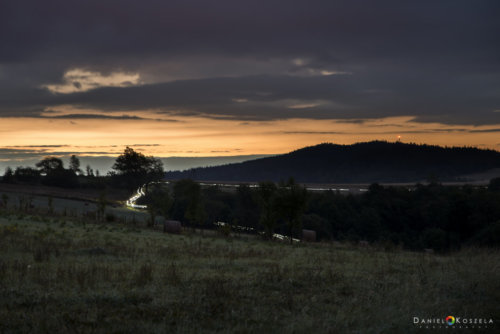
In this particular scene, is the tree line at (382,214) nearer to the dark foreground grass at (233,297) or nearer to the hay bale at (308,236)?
the hay bale at (308,236)

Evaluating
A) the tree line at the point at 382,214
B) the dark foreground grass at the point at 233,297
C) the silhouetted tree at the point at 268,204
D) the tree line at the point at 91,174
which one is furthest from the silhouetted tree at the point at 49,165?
the dark foreground grass at the point at 233,297

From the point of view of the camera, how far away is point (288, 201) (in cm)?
4381

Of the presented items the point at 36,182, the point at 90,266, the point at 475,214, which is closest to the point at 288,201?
the point at 90,266

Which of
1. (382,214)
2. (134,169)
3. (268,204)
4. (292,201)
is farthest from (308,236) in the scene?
(134,169)

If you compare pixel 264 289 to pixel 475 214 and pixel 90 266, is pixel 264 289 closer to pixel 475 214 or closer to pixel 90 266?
pixel 90 266

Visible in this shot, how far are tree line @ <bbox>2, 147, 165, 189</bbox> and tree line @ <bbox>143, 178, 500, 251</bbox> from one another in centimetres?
2120

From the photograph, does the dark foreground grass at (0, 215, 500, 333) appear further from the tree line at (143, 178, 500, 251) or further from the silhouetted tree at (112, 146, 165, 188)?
the silhouetted tree at (112, 146, 165, 188)

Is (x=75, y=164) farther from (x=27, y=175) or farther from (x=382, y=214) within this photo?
(x=382, y=214)

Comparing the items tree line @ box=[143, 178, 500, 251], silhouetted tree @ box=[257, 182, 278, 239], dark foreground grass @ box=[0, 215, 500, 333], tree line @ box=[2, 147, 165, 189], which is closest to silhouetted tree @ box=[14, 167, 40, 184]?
tree line @ box=[2, 147, 165, 189]

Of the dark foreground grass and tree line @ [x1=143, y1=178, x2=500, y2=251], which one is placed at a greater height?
the dark foreground grass

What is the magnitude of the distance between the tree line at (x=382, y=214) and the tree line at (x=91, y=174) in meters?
21.2

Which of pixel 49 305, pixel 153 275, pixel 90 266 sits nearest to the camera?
pixel 49 305

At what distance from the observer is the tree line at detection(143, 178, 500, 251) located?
76688 mm

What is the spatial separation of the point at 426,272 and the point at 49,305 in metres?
12.2
